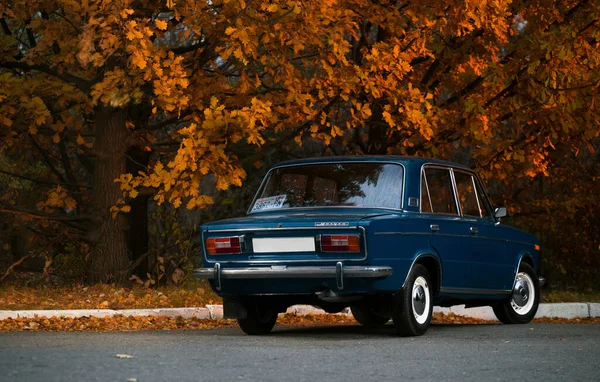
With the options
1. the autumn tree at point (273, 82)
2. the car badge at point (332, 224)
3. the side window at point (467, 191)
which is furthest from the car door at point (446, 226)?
the autumn tree at point (273, 82)

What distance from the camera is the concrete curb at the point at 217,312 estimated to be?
468 inches

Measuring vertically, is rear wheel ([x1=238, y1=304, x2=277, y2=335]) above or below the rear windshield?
below

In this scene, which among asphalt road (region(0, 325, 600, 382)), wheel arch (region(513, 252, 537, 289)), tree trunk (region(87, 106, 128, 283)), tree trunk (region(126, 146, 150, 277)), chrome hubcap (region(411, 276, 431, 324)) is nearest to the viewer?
asphalt road (region(0, 325, 600, 382))

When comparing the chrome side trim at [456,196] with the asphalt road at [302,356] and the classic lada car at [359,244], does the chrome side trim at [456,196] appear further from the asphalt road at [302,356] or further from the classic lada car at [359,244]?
the asphalt road at [302,356]

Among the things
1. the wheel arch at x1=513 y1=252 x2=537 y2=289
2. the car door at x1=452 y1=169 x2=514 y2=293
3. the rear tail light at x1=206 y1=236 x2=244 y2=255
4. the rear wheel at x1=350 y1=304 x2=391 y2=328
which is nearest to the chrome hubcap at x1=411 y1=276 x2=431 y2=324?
the car door at x1=452 y1=169 x2=514 y2=293

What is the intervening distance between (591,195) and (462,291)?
8.78m

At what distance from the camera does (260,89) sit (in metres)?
16.3

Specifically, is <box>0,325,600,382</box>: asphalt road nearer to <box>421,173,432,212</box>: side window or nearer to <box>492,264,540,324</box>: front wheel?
<box>421,173,432,212</box>: side window

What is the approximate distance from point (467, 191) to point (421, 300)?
2265 mm

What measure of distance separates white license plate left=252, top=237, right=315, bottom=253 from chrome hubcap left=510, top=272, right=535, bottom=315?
370 centimetres

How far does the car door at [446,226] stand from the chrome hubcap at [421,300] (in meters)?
0.34

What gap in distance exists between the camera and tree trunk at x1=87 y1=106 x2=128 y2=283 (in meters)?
15.9

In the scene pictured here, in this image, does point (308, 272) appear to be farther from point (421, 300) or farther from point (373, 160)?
point (373, 160)

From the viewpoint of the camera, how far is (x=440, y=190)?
11.1 metres
